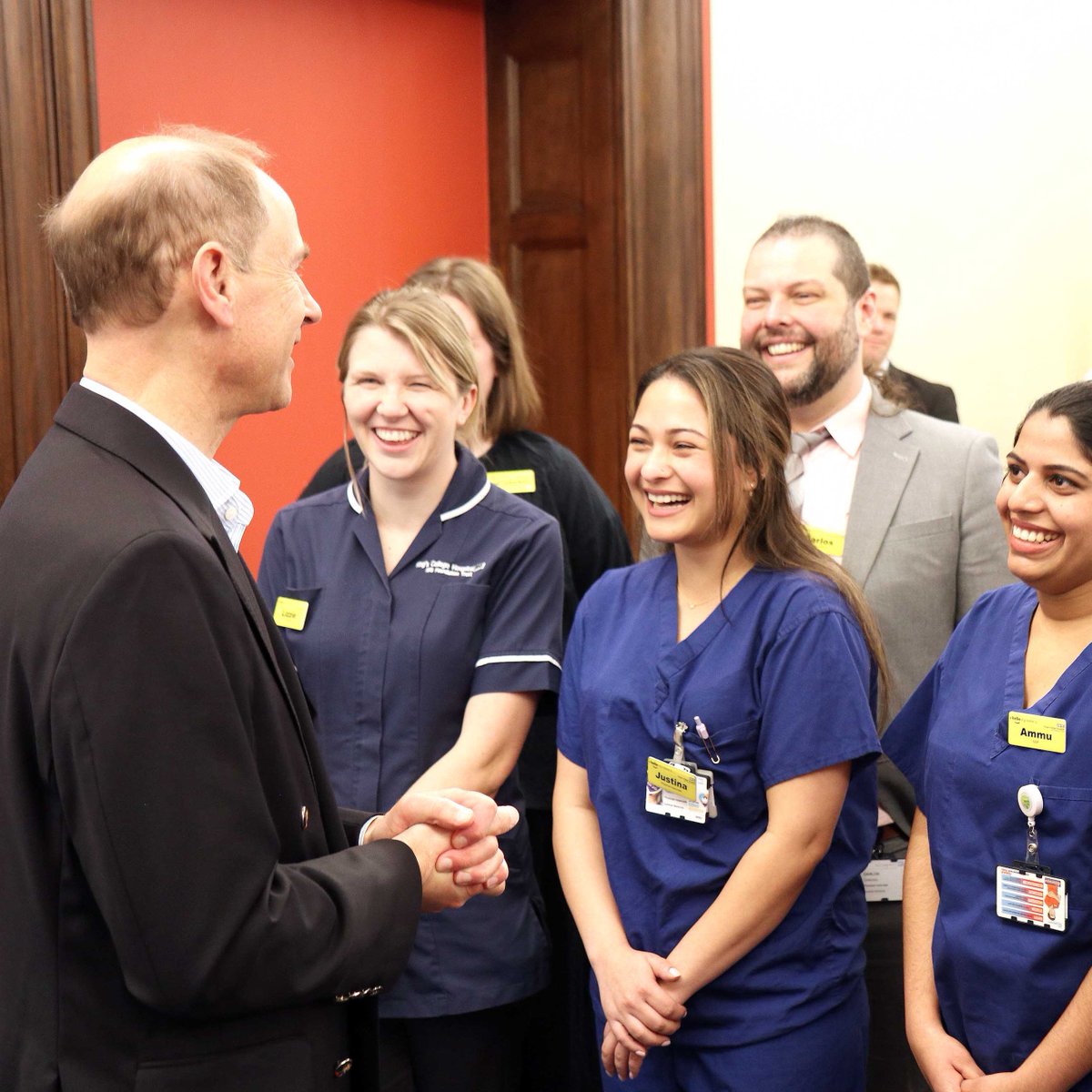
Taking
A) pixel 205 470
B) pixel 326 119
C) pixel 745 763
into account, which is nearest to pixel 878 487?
pixel 745 763

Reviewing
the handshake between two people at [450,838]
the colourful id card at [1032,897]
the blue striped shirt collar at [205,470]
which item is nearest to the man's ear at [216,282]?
the blue striped shirt collar at [205,470]

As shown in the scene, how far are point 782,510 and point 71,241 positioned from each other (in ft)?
3.75

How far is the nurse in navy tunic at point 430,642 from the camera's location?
2.19 m

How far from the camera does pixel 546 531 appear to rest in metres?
2.34

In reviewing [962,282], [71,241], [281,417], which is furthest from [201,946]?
[962,282]

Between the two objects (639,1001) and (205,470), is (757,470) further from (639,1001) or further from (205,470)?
(205,470)

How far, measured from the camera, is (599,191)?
4.00 m

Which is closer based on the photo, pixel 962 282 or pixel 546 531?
pixel 546 531

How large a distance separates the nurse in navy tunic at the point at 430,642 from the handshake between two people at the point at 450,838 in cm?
65

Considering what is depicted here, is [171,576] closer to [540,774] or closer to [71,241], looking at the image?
Answer: [71,241]

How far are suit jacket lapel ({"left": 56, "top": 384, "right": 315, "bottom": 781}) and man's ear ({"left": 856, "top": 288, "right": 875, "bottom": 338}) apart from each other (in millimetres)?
1685

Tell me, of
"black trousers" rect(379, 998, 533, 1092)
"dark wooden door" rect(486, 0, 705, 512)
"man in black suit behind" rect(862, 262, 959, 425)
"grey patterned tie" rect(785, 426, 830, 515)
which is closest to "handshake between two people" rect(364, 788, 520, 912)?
"black trousers" rect(379, 998, 533, 1092)

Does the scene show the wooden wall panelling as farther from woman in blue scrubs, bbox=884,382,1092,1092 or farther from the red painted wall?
woman in blue scrubs, bbox=884,382,1092,1092

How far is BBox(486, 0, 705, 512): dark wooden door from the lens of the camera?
12.9 ft
